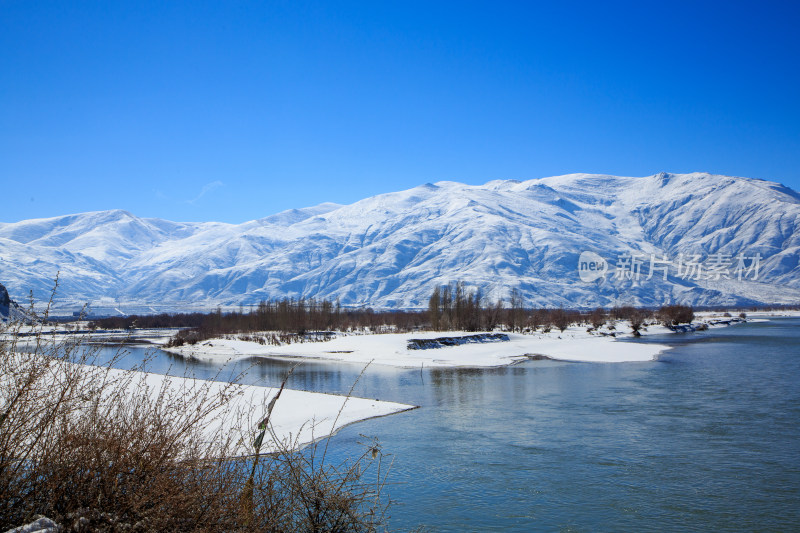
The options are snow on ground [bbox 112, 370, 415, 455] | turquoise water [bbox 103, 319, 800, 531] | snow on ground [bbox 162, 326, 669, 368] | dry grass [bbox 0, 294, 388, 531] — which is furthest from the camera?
snow on ground [bbox 162, 326, 669, 368]

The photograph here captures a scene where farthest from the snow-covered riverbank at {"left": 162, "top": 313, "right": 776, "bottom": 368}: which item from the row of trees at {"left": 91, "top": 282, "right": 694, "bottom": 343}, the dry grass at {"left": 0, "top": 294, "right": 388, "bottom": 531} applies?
the dry grass at {"left": 0, "top": 294, "right": 388, "bottom": 531}

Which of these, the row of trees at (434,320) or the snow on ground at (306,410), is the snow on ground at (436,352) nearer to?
the row of trees at (434,320)

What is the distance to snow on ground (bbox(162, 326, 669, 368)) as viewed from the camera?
49.6 m

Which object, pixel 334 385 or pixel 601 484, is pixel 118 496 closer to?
pixel 601 484

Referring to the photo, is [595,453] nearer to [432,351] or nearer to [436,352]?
[436,352]

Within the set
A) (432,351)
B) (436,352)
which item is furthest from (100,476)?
(432,351)

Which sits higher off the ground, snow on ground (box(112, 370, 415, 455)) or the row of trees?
the row of trees

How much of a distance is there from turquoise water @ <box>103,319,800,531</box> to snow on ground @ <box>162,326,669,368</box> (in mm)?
15089

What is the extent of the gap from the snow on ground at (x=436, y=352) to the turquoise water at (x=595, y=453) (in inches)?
Answer: 594

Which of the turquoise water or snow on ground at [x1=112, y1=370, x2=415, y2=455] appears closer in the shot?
the turquoise water

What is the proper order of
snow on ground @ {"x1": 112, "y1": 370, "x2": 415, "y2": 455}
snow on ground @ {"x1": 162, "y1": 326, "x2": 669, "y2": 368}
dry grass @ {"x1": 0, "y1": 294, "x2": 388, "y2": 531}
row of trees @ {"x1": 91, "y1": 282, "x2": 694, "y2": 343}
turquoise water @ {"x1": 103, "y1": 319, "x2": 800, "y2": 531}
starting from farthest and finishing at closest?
1. row of trees @ {"x1": 91, "y1": 282, "x2": 694, "y2": 343}
2. snow on ground @ {"x1": 162, "y1": 326, "x2": 669, "y2": 368}
3. snow on ground @ {"x1": 112, "y1": 370, "x2": 415, "y2": 455}
4. turquoise water @ {"x1": 103, "y1": 319, "x2": 800, "y2": 531}
5. dry grass @ {"x1": 0, "y1": 294, "x2": 388, "y2": 531}

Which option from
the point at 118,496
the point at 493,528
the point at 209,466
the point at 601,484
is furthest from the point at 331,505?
the point at 601,484

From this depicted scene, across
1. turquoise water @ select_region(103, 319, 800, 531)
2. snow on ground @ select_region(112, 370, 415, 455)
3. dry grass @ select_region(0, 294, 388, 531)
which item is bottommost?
turquoise water @ select_region(103, 319, 800, 531)

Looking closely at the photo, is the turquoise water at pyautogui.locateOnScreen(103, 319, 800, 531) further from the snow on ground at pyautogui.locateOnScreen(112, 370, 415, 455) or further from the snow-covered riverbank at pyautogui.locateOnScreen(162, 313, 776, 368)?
the snow-covered riverbank at pyautogui.locateOnScreen(162, 313, 776, 368)
